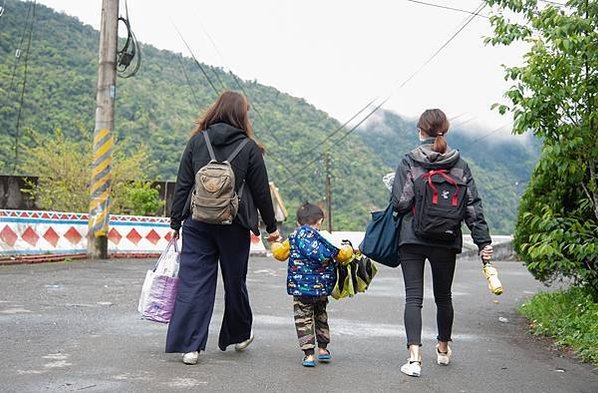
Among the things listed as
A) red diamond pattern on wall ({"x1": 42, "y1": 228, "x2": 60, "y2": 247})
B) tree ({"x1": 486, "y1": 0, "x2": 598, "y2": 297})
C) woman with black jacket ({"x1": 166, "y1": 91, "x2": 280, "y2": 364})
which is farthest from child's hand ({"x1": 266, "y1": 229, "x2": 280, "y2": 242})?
red diamond pattern on wall ({"x1": 42, "y1": 228, "x2": 60, "y2": 247})

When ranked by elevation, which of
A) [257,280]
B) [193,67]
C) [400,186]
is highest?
[193,67]

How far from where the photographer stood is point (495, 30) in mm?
8172

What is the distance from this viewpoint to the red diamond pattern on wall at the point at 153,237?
20422 millimetres

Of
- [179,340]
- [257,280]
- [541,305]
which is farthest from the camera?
[257,280]

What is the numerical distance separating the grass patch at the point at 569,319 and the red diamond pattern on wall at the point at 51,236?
10008 mm

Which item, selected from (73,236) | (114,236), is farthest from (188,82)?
(73,236)

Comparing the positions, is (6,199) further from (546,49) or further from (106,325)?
(546,49)

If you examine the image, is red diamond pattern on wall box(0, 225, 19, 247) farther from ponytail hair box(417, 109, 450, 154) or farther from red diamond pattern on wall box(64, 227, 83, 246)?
ponytail hair box(417, 109, 450, 154)

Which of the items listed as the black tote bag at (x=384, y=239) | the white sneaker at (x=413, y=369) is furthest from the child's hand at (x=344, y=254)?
the white sneaker at (x=413, y=369)

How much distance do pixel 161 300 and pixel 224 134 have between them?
1340 mm

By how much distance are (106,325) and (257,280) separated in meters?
6.15

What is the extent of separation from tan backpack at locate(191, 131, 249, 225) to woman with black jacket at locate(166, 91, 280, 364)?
0.15m

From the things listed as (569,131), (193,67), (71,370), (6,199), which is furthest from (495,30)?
(193,67)

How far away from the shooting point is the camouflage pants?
20.0 ft
